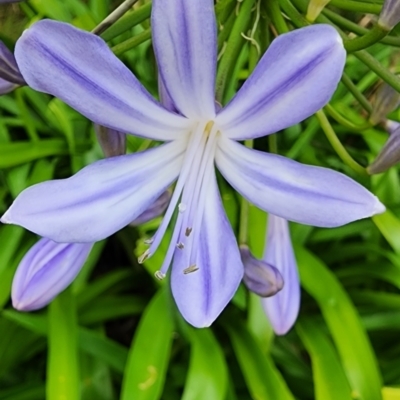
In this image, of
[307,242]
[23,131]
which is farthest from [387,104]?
[23,131]

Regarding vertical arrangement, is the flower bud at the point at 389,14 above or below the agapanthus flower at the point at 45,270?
above

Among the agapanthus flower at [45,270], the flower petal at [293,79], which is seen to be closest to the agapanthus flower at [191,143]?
the flower petal at [293,79]

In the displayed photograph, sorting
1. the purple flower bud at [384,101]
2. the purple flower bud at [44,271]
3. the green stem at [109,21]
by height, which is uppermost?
the green stem at [109,21]

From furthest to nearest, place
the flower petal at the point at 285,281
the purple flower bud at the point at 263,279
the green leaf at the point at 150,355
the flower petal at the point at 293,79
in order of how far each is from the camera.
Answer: the green leaf at the point at 150,355, the flower petal at the point at 285,281, the purple flower bud at the point at 263,279, the flower petal at the point at 293,79

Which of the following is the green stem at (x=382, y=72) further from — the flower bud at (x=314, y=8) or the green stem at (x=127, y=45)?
the green stem at (x=127, y=45)

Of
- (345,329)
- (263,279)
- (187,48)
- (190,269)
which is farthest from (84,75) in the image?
(345,329)

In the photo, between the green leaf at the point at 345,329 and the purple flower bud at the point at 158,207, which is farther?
the green leaf at the point at 345,329

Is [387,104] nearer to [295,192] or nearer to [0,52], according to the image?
[295,192]
